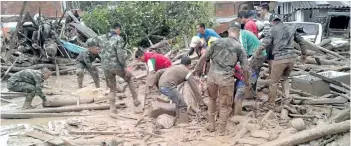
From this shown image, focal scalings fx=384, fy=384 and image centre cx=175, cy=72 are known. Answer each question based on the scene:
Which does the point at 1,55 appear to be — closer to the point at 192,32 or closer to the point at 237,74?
the point at 192,32

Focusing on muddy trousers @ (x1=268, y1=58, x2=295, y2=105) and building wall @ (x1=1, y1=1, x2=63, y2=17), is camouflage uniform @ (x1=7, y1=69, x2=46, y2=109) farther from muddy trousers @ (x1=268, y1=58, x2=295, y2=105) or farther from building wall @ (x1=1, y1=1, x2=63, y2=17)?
building wall @ (x1=1, y1=1, x2=63, y2=17)

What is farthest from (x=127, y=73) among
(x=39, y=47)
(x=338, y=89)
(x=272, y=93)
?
(x=39, y=47)

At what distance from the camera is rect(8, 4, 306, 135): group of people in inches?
242

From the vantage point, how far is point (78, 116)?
26.3 feet

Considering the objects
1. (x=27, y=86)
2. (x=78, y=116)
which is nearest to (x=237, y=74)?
(x=78, y=116)

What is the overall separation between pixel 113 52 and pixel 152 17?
27.6ft

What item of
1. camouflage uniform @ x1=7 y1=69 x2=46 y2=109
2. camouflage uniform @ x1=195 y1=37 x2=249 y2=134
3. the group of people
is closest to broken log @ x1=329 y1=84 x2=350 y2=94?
the group of people

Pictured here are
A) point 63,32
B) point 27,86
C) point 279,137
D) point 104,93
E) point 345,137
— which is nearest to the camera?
point 345,137

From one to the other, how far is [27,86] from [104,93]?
1790mm

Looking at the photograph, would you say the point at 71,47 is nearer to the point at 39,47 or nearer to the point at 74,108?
the point at 39,47

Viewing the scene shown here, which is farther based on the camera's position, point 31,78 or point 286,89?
point 31,78

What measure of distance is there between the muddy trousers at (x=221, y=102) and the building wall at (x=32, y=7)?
1672 centimetres

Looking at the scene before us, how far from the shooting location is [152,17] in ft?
52.6

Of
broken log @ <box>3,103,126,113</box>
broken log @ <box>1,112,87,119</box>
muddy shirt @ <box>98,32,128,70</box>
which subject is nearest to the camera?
muddy shirt @ <box>98,32,128,70</box>
